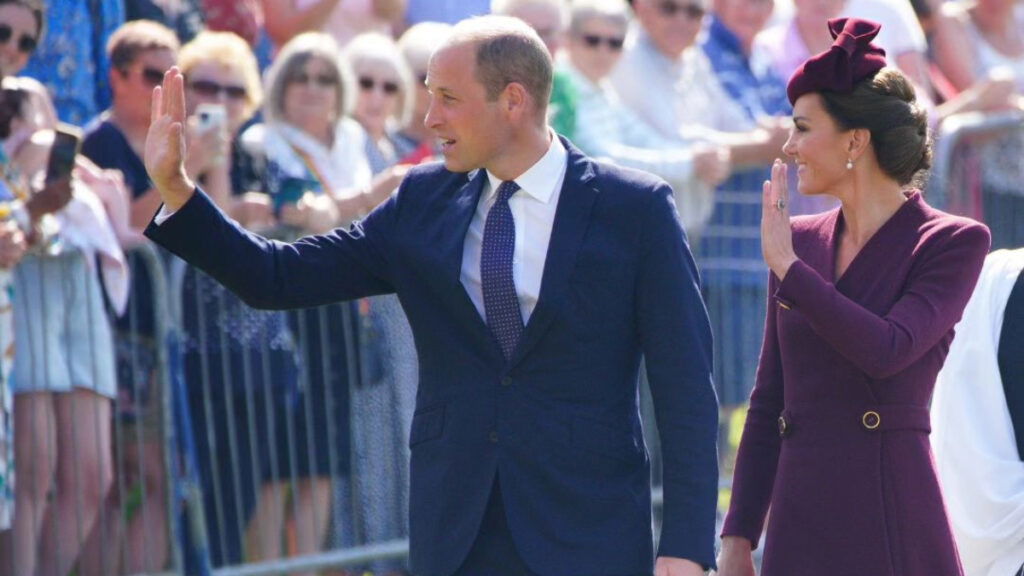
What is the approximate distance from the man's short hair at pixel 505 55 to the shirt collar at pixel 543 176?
11cm

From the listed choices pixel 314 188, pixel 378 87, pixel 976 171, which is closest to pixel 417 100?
pixel 378 87

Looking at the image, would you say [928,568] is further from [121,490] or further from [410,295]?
[121,490]

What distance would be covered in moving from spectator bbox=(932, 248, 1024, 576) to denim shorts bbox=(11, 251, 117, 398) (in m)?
3.15

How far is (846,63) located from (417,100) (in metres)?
4.28

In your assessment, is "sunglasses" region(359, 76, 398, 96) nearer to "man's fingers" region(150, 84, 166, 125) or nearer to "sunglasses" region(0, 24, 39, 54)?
"sunglasses" region(0, 24, 39, 54)

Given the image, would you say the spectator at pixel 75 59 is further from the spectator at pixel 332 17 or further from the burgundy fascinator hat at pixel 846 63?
the burgundy fascinator hat at pixel 846 63

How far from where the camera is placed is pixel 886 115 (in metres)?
→ 4.41

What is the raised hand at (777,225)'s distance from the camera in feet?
14.1

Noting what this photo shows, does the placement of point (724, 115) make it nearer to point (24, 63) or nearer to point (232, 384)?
point (232, 384)

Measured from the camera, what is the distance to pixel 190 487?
270 inches

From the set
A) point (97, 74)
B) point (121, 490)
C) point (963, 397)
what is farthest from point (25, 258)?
point (963, 397)

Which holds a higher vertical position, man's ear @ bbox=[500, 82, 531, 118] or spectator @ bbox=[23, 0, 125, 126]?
spectator @ bbox=[23, 0, 125, 126]

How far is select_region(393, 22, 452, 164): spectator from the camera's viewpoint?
27.3ft

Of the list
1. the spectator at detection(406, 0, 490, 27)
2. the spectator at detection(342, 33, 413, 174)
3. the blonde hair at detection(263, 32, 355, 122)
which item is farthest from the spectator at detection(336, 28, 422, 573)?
the spectator at detection(406, 0, 490, 27)
